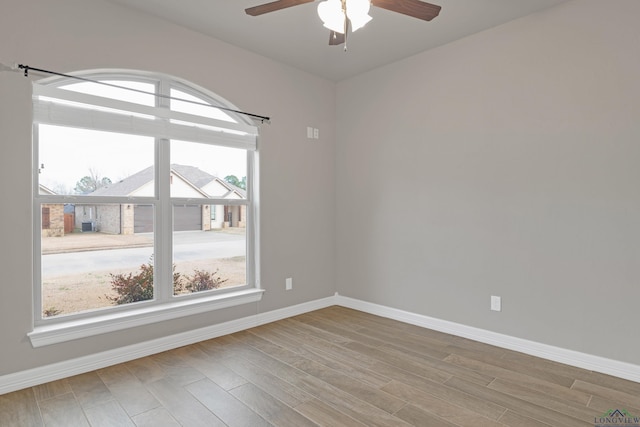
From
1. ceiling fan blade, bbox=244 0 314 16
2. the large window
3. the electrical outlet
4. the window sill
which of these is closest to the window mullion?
the large window

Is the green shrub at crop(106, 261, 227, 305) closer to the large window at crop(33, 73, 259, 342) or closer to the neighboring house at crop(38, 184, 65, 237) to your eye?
the large window at crop(33, 73, 259, 342)

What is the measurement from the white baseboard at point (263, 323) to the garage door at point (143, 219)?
93 cm

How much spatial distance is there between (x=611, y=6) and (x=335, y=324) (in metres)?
3.46

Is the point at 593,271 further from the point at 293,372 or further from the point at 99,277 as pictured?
the point at 99,277

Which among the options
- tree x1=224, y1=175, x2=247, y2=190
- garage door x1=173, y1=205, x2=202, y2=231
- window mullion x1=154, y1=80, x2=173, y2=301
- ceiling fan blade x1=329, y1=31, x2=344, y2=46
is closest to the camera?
ceiling fan blade x1=329, y1=31, x2=344, y2=46

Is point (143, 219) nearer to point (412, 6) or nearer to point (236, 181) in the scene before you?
point (236, 181)

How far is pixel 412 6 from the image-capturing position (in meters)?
2.04

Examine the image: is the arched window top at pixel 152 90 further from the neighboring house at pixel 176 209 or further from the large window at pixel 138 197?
the neighboring house at pixel 176 209

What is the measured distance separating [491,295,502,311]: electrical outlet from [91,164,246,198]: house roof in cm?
258

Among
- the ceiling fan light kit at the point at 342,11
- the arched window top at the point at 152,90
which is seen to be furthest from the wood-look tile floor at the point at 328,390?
the ceiling fan light kit at the point at 342,11

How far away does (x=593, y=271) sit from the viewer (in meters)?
2.67

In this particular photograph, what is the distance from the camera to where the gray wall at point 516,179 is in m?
2.57

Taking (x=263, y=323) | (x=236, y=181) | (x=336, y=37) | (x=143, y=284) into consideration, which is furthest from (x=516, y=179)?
(x=143, y=284)

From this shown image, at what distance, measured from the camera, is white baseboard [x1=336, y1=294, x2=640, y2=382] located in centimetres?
256
